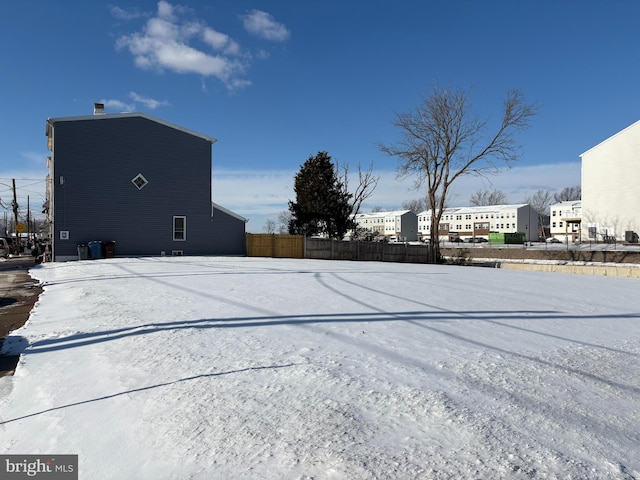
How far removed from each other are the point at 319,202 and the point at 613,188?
35.7 m

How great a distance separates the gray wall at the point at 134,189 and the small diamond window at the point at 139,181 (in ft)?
0.57

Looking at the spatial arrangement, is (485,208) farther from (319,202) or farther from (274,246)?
(274,246)

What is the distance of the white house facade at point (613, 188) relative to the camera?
150 ft

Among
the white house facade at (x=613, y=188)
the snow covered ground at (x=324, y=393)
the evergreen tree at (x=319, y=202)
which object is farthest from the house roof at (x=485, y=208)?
the snow covered ground at (x=324, y=393)

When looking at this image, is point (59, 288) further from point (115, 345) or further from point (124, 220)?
point (124, 220)

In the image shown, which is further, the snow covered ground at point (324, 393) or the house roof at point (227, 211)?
the house roof at point (227, 211)

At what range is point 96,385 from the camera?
13.2 feet

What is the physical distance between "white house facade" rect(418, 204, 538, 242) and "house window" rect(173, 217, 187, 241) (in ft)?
203

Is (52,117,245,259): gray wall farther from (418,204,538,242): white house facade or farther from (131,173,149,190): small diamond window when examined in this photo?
(418,204,538,242): white house facade

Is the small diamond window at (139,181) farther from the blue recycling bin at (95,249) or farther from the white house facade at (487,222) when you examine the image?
the white house facade at (487,222)

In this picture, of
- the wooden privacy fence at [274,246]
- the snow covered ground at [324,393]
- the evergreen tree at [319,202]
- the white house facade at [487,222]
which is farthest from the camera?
the white house facade at [487,222]

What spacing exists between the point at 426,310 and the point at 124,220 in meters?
19.0

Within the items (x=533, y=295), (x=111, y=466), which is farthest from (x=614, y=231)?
(x=111, y=466)

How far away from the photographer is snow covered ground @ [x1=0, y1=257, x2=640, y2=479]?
2719mm
